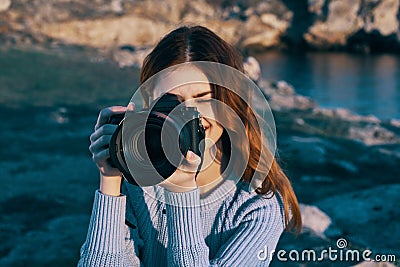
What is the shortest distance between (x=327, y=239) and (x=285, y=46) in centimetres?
1162

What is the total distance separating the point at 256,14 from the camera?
1344cm

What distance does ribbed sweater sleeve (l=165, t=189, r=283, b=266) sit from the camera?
116 cm

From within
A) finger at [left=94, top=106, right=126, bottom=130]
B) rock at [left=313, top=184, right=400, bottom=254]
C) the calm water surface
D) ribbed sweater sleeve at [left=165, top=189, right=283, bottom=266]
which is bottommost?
Answer: rock at [left=313, top=184, right=400, bottom=254]

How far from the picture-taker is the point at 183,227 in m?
1.17

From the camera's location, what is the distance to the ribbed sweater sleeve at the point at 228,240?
1164 mm

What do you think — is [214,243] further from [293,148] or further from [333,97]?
[333,97]

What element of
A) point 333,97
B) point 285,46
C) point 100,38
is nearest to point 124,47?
point 100,38

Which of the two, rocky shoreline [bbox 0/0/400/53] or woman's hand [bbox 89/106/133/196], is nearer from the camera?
woman's hand [bbox 89/106/133/196]

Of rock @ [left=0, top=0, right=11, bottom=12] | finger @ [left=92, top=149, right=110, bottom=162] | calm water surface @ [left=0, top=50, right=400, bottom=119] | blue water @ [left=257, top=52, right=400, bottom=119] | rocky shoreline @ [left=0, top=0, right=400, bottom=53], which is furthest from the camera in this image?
rocky shoreline @ [left=0, top=0, right=400, bottom=53]

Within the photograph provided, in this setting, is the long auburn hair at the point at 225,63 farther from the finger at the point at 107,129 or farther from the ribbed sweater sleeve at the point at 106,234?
the ribbed sweater sleeve at the point at 106,234

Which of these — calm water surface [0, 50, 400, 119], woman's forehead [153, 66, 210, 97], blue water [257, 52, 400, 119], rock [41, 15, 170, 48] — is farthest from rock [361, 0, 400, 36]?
woman's forehead [153, 66, 210, 97]

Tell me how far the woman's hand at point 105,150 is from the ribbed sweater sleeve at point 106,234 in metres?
0.02

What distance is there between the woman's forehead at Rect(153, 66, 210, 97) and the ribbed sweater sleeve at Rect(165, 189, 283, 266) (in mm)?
216
